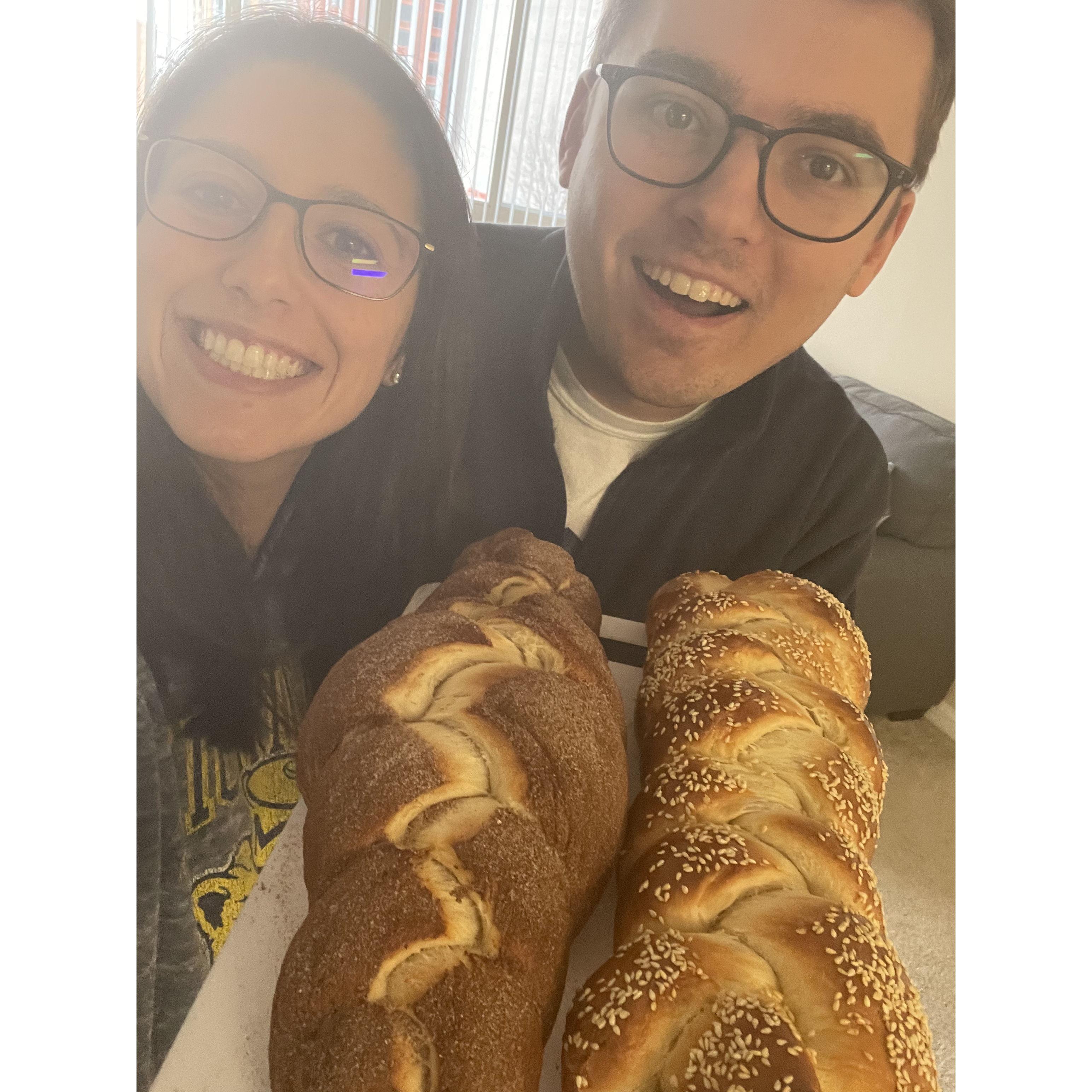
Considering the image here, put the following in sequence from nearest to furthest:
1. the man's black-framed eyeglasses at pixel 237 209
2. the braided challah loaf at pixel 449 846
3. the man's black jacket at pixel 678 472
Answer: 1. the braided challah loaf at pixel 449 846
2. the man's black-framed eyeglasses at pixel 237 209
3. the man's black jacket at pixel 678 472

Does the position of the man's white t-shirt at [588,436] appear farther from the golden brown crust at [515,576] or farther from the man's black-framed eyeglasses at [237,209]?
the man's black-framed eyeglasses at [237,209]

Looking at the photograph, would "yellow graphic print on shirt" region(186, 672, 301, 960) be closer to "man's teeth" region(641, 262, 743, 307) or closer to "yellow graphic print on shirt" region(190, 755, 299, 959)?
"yellow graphic print on shirt" region(190, 755, 299, 959)

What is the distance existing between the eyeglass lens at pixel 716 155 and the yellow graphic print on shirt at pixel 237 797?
2.04 ft

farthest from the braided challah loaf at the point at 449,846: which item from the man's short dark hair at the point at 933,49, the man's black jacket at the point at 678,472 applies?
the man's short dark hair at the point at 933,49

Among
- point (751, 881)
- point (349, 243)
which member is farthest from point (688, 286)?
point (751, 881)

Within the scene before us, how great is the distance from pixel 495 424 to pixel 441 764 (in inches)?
15.5

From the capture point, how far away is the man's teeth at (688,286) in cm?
76

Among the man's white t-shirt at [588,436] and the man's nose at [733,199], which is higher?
the man's nose at [733,199]

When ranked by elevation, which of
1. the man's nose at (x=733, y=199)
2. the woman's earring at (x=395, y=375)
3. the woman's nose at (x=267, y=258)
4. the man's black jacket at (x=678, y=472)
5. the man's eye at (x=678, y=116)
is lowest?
the man's black jacket at (x=678, y=472)

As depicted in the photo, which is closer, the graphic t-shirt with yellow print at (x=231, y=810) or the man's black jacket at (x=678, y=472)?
the graphic t-shirt with yellow print at (x=231, y=810)

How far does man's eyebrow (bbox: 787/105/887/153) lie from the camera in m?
0.70

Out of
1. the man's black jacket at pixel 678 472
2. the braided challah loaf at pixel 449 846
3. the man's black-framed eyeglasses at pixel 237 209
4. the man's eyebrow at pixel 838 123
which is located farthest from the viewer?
the man's black jacket at pixel 678 472

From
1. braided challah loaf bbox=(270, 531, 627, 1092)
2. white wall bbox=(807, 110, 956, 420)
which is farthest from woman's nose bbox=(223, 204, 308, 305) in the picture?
white wall bbox=(807, 110, 956, 420)
